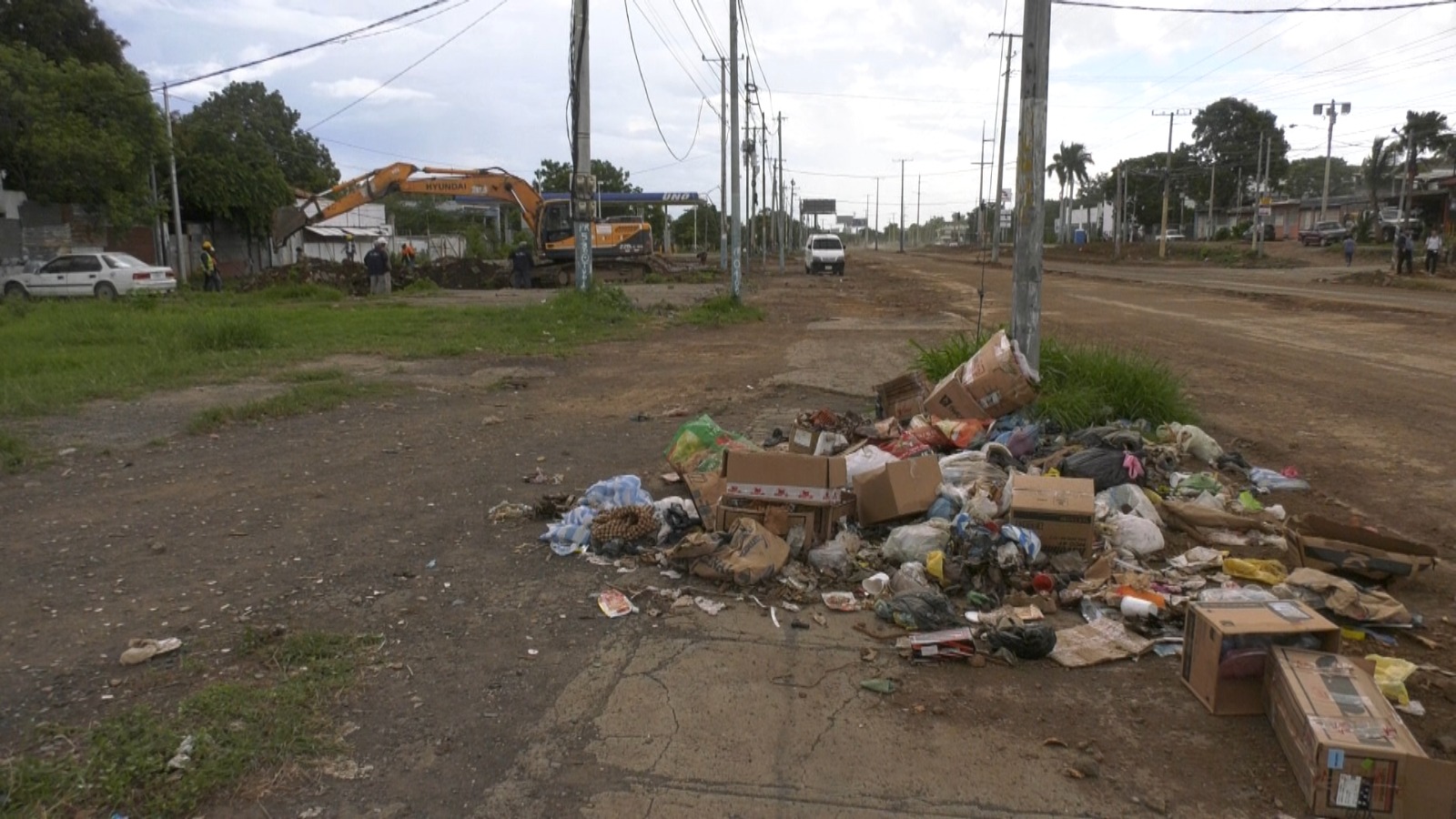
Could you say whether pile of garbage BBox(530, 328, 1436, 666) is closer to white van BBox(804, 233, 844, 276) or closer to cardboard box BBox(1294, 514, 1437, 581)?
cardboard box BBox(1294, 514, 1437, 581)

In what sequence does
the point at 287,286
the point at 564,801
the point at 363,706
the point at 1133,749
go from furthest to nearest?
the point at 287,286 → the point at 363,706 → the point at 1133,749 → the point at 564,801

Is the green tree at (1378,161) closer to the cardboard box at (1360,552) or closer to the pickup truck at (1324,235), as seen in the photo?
the pickup truck at (1324,235)

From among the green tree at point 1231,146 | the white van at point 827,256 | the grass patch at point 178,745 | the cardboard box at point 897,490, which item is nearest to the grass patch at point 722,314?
the cardboard box at point 897,490

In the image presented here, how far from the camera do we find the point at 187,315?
59.1 ft

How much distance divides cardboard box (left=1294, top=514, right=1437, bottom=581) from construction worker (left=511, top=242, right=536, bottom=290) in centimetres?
2885

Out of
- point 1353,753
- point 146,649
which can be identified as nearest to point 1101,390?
point 1353,753

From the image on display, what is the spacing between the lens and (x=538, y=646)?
430cm

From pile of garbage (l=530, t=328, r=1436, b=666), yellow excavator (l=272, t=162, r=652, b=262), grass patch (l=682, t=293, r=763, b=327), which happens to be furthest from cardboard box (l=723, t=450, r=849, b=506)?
yellow excavator (l=272, t=162, r=652, b=262)

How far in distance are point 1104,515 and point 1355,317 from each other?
1753 cm

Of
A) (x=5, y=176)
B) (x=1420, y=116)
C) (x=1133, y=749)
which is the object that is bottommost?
(x=1133, y=749)

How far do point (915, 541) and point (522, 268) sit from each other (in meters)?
28.3

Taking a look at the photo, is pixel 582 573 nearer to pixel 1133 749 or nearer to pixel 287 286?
pixel 1133 749

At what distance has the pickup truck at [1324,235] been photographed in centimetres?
5475

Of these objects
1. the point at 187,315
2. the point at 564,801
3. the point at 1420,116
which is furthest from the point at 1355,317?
the point at 1420,116
